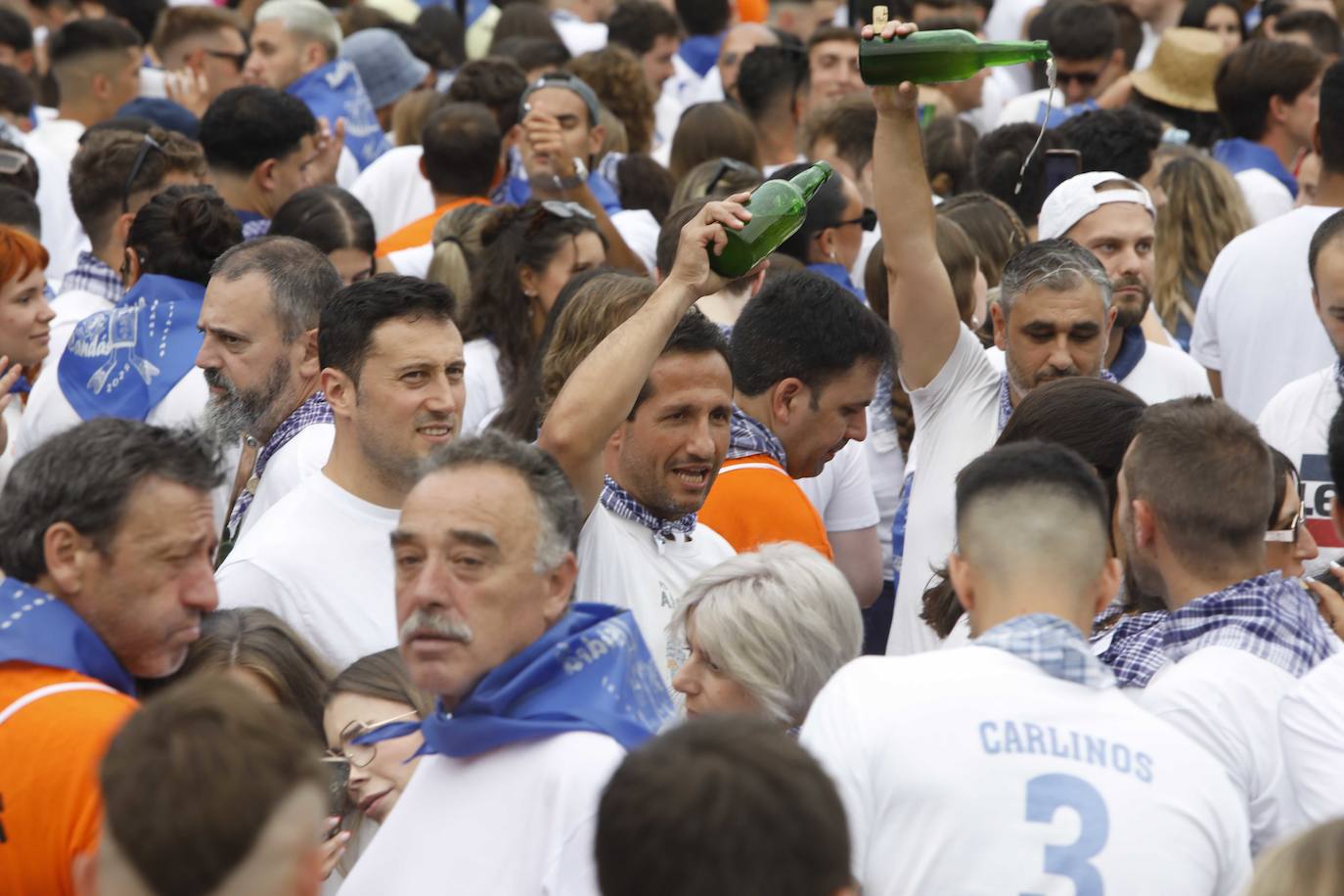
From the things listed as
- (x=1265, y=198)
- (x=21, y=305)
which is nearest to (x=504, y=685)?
(x=21, y=305)

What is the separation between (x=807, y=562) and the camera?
3.52 meters

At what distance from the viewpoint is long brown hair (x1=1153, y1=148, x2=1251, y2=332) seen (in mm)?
7020

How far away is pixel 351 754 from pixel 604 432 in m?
0.81

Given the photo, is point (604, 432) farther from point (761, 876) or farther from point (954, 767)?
point (761, 876)

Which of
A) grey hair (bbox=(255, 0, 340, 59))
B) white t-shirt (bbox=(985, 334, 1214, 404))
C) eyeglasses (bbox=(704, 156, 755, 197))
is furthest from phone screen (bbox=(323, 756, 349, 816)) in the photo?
grey hair (bbox=(255, 0, 340, 59))

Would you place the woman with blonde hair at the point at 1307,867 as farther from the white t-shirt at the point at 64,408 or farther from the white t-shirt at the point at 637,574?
the white t-shirt at the point at 64,408

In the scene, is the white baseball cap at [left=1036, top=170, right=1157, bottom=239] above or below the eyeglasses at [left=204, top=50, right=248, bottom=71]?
below

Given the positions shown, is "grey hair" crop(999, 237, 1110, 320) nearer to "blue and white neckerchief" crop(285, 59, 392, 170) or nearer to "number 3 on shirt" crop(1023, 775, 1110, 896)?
"number 3 on shirt" crop(1023, 775, 1110, 896)

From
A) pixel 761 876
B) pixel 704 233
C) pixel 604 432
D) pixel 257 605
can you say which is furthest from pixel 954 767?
pixel 257 605

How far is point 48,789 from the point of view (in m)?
2.73

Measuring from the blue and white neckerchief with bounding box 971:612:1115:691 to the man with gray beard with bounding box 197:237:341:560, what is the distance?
7.89 feet

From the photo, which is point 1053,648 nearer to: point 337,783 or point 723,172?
point 337,783

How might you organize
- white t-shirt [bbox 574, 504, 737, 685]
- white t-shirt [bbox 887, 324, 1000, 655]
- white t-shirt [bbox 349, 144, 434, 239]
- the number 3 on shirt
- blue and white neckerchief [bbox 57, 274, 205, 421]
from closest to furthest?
the number 3 on shirt
white t-shirt [bbox 574, 504, 737, 685]
white t-shirt [bbox 887, 324, 1000, 655]
blue and white neckerchief [bbox 57, 274, 205, 421]
white t-shirt [bbox 349, 144, 434, 239]

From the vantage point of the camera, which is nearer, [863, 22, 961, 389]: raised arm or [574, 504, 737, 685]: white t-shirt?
[574, 504, 737, 685]: white t-shirt
